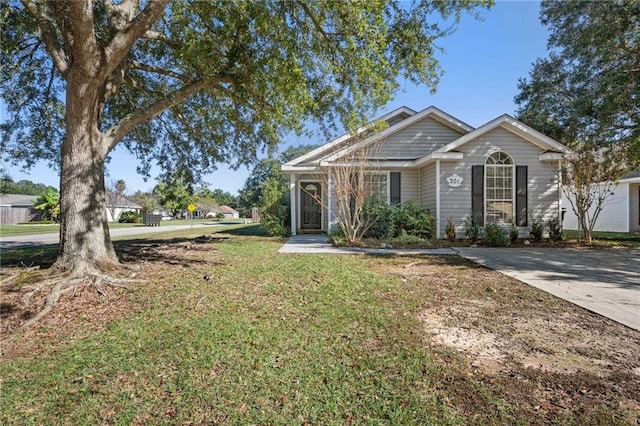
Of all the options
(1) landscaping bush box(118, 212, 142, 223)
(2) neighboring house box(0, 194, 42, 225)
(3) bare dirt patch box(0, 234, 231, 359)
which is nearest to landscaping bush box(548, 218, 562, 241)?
(3) bare dirt patch box(0, 234, 231, 359)

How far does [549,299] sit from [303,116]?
19.9 feet

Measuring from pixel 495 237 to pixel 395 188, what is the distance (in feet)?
14.1

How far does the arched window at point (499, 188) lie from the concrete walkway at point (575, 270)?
193 cm

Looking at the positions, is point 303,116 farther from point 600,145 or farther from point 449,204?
point 600,145

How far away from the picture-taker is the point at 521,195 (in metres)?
11.9

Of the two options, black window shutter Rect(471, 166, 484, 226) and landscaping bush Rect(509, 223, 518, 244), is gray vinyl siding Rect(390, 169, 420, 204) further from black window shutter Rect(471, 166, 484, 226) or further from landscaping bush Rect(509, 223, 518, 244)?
landscaping bush Rect(509, 223, 518, 244)

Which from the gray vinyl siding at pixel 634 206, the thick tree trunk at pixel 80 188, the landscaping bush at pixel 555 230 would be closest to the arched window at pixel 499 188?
the landscaping bush at pixel 555 230

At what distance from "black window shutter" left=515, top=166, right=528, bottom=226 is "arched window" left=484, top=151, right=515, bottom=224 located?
0.22 meters

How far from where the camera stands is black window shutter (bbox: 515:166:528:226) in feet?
39.1

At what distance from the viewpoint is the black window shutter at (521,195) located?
39.1ft

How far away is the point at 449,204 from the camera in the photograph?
12.0 meters

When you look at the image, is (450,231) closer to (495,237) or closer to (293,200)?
(495,237)

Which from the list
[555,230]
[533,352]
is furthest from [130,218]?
[533,352]

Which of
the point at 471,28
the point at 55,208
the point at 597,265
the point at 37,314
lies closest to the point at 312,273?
the point at 37,314
